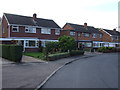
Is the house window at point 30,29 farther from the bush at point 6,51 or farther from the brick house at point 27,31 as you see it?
the bush at point 6,51

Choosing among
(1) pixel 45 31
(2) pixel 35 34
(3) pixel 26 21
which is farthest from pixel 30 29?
(1) pixel 45 31

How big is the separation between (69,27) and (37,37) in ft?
45.4

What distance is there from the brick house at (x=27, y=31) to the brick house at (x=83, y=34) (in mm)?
6045

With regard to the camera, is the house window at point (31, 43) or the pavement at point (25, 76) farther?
the house window at point (31, 43)

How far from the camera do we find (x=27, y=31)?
3141 cm

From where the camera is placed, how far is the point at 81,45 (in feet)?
136

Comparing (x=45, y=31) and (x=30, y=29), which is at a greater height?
(x=30, y=29)

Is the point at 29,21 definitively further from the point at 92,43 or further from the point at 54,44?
the point at 92,43

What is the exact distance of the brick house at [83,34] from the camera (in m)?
41.4

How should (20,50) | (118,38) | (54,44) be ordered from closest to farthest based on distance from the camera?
(20,50)
(54,44)
(118,38)

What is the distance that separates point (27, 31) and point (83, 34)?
17.8 metres

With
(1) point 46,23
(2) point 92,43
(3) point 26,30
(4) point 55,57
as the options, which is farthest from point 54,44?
(2) point 92,43

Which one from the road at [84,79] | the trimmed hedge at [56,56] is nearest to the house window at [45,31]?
the trimmed hedge at [56,56]

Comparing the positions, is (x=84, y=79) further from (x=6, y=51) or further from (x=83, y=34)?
(x=83, y=34)
